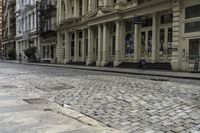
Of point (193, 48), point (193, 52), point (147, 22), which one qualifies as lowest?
point (193, 52)

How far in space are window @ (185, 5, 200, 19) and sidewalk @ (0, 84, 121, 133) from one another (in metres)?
18.8

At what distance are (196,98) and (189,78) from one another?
33.4 ft

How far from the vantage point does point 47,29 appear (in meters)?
58.7

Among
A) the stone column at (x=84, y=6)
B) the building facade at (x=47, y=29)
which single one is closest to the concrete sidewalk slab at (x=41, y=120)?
the stone column at (x=84, y=6)

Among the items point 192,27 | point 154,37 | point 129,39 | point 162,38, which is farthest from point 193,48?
point 129,39

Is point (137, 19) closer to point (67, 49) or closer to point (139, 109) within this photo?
point (67, 49)

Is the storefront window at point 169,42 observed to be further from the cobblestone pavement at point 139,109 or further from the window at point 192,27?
the cobblestone pavement at point 139,109

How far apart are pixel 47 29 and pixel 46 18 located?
337 centimetres

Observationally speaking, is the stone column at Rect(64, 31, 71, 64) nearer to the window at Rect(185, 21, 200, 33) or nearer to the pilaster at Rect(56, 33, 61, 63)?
the pilaster at Rect(56, 33, 61, 63)

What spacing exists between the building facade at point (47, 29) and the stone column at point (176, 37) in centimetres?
3108

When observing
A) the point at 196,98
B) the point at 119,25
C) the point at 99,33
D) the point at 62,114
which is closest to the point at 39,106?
the point at 62,114

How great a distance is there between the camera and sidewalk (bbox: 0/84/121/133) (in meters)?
6.82

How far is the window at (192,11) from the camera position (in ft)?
85.9

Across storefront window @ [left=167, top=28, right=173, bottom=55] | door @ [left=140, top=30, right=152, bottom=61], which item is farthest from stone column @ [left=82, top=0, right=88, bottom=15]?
storefront window @ [left=167, top=28, right=173, bottom=55]
